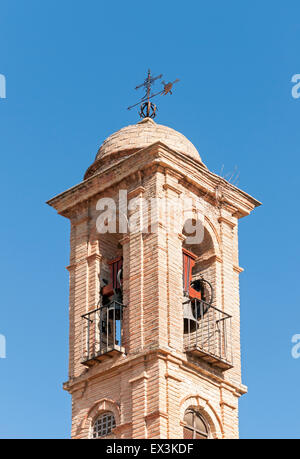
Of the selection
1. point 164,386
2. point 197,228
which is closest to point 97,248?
point 197,228

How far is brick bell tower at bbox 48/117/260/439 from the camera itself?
130ft

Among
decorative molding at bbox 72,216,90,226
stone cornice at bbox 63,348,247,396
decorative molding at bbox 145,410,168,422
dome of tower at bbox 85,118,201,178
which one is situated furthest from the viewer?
dome of tower at bbox 85,118,201,178

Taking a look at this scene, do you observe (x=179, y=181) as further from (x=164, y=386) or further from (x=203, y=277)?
(x=164, y=386)

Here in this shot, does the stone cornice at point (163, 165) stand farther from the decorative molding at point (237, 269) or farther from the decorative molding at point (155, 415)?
the decorative molding at point (155, 415)

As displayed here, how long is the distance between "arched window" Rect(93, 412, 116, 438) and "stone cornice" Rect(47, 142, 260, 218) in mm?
6641

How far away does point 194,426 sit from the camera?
131 feet

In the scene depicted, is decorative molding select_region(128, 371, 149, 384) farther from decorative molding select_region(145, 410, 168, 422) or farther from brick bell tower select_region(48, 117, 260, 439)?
decorative molding select_region(145, 410, 168, 422)

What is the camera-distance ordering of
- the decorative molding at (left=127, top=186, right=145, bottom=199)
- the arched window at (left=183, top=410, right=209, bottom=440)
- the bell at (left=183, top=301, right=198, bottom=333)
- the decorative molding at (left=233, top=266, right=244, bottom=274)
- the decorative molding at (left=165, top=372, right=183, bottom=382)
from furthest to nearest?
the decorative molding at (left=233, top=266, right=244, bottom=274) < the decorative molding at (left=127, top=186, right=145, bottom=199) < the bell at (left=183, top=301, right=198, bottom=333) < the arched window at (left=183, top=410, right=209, bottom=440) < the decorative molding at (left=165, top=372, right=183, bottom=382)

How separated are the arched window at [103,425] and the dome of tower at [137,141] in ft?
26.3

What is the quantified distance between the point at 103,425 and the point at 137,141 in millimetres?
8717

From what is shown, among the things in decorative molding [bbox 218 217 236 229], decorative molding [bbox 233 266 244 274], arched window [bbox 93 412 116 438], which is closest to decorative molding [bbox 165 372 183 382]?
arched window [bbox 93 412 116 438]

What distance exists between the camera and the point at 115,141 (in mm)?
44969

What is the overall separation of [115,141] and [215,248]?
4456 millimetres

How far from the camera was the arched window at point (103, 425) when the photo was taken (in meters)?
40.1
